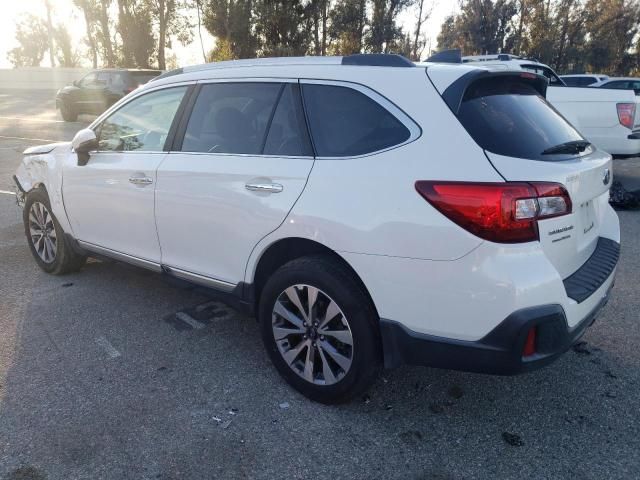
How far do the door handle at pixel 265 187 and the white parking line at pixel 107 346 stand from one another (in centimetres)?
146

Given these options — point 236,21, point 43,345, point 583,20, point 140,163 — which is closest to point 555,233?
point 140,163

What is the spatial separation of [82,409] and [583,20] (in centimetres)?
3971

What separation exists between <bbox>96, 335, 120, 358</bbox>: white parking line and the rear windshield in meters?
2.58

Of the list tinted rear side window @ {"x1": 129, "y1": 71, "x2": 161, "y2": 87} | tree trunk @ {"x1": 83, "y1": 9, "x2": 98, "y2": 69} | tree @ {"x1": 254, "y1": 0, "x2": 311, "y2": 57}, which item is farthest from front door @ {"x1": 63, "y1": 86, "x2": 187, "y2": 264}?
tree trunk @ {"x1": 83, "y1": 9, "x2": 98, "y2": 69}

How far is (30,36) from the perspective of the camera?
270ft

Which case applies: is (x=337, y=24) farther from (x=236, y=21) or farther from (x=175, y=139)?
(x=175, y=139)

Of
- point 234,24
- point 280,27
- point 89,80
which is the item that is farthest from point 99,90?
point 280,27

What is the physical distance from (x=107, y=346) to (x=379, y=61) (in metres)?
2.51

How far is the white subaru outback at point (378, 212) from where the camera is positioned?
2.34 meters

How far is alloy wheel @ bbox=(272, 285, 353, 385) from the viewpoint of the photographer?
9.21 feet

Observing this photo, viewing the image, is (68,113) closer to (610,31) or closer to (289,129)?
(289,129)

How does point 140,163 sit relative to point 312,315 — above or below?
above

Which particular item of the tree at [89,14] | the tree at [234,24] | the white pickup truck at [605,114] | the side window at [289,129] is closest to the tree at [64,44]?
the tree at [89,14]

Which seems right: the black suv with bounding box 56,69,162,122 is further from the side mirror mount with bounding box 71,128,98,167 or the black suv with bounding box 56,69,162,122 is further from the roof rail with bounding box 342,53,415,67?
the roof rail with bounding box 342,53,415,67
